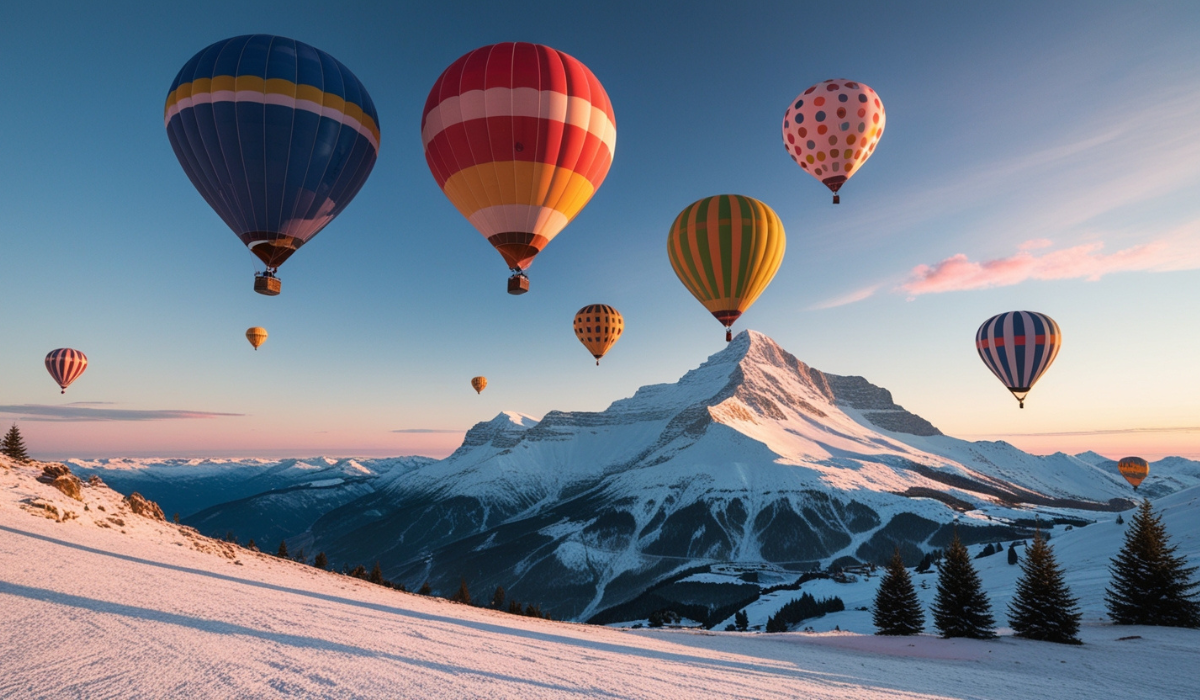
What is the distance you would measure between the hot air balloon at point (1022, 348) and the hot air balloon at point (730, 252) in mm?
31365

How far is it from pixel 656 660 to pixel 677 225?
32.8 meters

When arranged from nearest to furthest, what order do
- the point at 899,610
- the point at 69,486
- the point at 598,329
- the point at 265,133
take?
the point at 69,486
the point at 265,133
the point at 899,610
the point at 598,329

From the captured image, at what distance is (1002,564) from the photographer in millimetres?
62094

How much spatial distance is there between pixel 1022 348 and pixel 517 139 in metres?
54.3

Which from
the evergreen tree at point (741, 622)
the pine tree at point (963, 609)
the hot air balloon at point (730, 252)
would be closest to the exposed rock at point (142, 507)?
the hot air balloon at point (730, 252)

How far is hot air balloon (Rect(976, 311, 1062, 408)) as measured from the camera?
55.1 m

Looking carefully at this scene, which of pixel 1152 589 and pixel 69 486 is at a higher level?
pixel 69 486

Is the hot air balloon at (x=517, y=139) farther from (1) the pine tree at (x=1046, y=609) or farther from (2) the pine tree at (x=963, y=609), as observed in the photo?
(1) the pine tree at (x=1046, y=609)

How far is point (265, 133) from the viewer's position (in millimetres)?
27125

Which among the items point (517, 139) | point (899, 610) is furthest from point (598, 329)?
point (899, 610)

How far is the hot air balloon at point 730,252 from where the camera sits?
39688 millimetres

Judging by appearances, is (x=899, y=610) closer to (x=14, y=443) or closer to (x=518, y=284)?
(x=518, y=284)

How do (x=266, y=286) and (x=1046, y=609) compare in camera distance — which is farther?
(x=266, y=286)

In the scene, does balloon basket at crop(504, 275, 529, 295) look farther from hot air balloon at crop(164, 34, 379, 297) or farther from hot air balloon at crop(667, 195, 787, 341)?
hot air balloon at crop(667, 195, 787, 341)
